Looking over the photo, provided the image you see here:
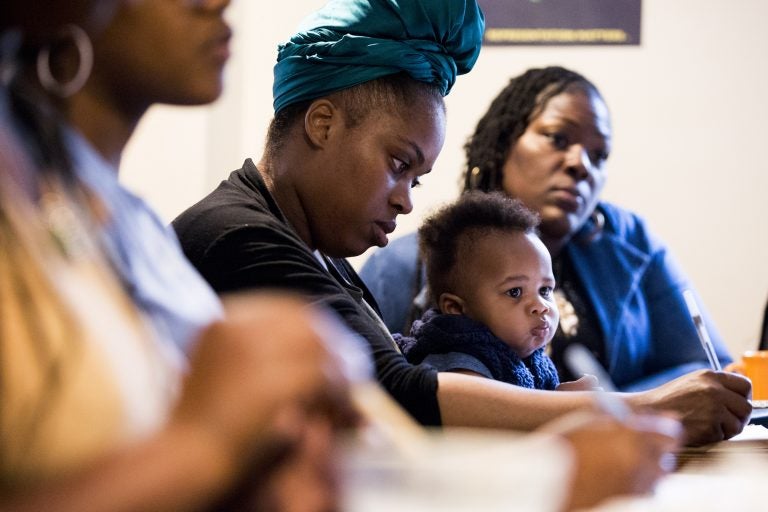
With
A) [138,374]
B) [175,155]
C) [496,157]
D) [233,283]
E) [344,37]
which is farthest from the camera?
[175,155]

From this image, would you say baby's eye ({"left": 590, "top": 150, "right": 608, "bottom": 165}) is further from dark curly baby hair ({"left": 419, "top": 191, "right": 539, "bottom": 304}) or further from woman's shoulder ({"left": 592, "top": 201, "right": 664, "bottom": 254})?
dark curly baby hair ({"left": 419, "top": 191, "right": 539, "bottom": 304})

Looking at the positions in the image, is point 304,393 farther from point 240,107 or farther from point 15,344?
point 240,107

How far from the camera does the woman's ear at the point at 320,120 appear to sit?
1558 millimetres

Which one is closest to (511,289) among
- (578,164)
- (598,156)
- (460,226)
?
(460,226)

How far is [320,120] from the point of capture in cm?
156

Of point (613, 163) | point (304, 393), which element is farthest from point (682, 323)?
point (304, 393)

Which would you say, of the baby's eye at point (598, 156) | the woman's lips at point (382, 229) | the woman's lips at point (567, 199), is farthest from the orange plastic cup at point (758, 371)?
the woman's lips at point (382, 229)

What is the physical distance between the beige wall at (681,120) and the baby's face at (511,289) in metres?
1.63

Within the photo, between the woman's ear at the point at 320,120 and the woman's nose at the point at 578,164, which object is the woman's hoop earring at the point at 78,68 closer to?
the woman's ear at the point at 320,120

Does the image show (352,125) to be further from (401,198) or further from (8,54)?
(8,54)

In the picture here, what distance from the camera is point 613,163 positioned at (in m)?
3.56

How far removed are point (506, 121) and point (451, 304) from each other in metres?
0.99

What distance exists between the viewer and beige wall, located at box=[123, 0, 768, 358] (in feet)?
11.5

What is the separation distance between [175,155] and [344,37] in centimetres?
198
